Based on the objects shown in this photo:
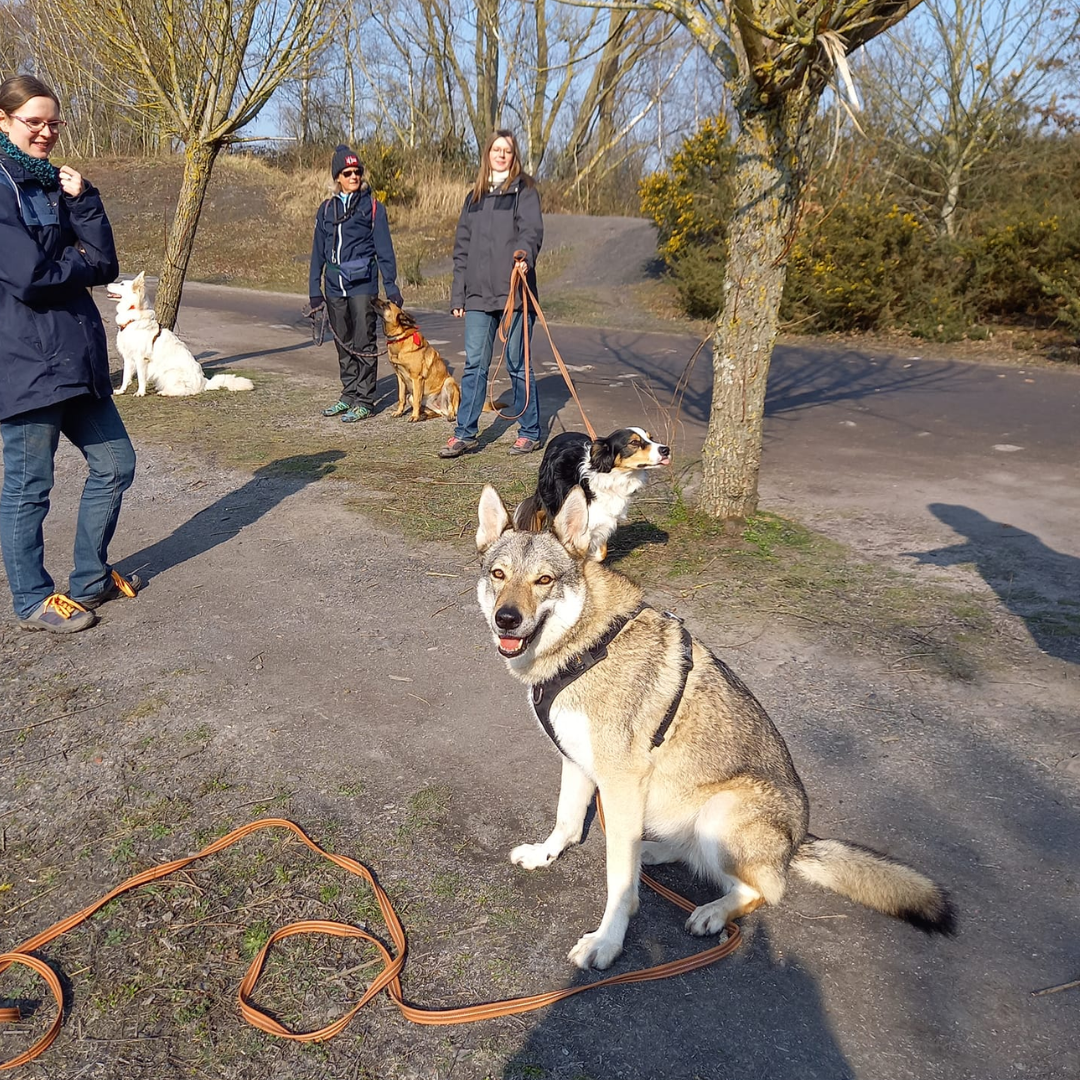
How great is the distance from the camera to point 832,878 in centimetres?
280

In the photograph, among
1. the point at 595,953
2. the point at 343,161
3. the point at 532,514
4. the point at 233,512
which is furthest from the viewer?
the point at 343,161

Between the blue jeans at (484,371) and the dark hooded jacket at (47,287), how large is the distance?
13.1 feet

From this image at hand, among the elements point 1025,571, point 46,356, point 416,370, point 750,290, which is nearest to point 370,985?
point 46,356

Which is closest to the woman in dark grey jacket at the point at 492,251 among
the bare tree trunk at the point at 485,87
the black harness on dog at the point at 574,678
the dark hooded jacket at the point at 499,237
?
the dark hooded jacket at the point at 499,237

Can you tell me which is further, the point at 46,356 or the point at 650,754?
the point at 46,356

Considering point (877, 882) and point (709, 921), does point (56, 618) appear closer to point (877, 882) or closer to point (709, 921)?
point (709, 921)

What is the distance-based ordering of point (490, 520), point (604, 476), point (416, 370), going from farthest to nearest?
point (416, 370)
point (604, 476)
point (490, 520)

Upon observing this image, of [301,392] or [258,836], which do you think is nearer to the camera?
[258,836]

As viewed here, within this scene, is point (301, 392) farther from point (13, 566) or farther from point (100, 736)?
point (100, 736)

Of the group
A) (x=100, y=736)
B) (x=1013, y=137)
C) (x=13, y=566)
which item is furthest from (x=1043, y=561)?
(x=1013, y=137)

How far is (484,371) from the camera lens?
322 inches

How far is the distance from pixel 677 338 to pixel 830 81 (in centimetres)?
1315

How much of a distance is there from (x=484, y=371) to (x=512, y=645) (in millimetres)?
5703

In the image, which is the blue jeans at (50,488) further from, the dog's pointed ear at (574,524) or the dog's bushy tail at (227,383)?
the dog's bushy tail at (227,383)
